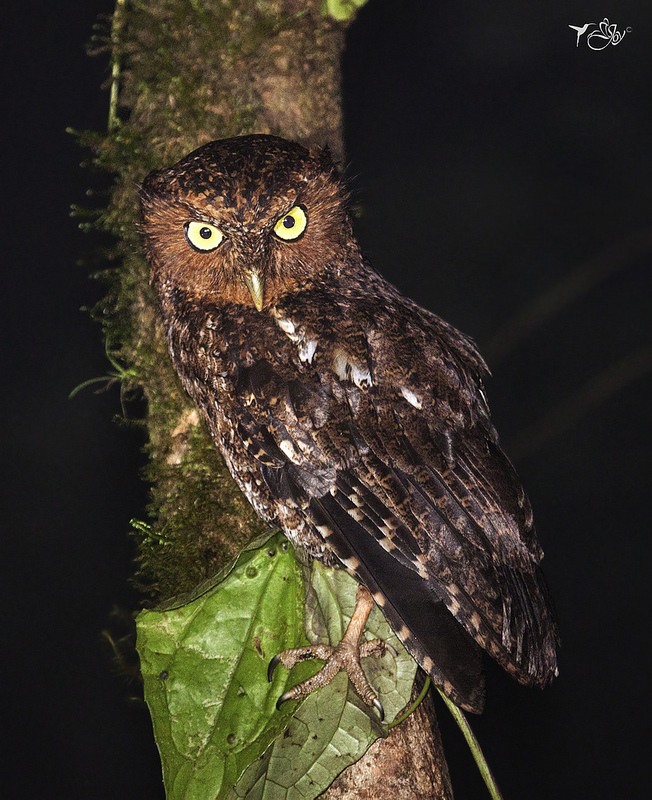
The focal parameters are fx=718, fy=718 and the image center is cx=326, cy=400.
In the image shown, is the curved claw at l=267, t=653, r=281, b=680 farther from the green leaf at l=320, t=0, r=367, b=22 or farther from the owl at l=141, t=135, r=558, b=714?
the green leaf at l=320, t=0, r=367, b=22

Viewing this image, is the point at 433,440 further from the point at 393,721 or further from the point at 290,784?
the point at 290,784

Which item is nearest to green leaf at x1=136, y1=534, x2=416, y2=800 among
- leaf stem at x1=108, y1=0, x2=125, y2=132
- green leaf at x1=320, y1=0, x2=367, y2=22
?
leaf stem at x1=108, y1=0, x2=125, y2=132

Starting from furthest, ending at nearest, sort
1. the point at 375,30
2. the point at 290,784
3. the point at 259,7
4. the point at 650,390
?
the point at 650,390 → the point at 375,30 → the point at 259,7 → the point at 290,784

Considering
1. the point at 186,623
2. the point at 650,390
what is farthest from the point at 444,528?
the point at 650,390

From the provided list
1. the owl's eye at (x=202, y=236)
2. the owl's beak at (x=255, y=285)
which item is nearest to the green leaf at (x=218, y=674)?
the owl's beak at (x=255, y=285)

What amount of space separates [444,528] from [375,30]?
2243 mm

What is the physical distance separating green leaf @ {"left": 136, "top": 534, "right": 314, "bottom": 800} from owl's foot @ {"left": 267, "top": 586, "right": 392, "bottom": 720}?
2 cm

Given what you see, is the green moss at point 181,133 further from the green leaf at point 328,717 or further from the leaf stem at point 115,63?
the green leaf at point 328,717

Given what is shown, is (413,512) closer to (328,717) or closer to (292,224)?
(328,717)

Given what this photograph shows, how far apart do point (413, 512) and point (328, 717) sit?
16.3 inches

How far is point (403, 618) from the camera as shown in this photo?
133 centimetres

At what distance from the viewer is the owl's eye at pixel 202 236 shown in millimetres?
1438

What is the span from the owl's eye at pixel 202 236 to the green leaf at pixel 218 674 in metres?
0.63
